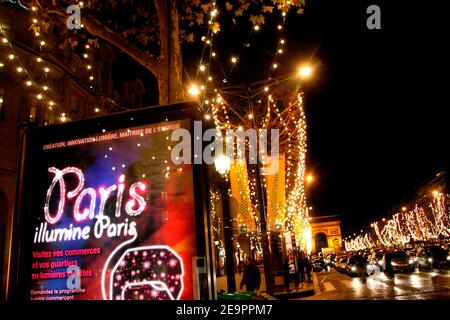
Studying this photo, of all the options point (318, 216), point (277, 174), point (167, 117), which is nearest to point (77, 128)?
point (167, 117)

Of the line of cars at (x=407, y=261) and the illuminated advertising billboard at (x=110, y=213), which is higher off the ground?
the illuminated advertising billboard at (x=110, y=213)

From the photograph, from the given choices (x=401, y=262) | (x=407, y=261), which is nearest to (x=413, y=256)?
(x=407, y=261)

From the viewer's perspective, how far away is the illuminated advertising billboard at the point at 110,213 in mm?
3182

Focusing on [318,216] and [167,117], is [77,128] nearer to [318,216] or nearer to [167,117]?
[167,117]

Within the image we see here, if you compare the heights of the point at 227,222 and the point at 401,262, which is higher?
the point at 227,222

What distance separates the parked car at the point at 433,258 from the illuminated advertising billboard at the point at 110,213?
83.1ft

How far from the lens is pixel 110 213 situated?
3438 millimetres

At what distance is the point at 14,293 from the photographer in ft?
11.4

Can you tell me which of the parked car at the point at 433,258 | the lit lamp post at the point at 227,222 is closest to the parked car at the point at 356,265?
the parked car at the point at 433,258

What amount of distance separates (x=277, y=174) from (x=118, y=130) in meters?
10.3

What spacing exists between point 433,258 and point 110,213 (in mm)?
26505

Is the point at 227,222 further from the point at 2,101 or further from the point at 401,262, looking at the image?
the point at 401,262

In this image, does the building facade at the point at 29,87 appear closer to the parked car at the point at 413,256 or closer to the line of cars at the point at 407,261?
the line of cars at the point at 407,261
